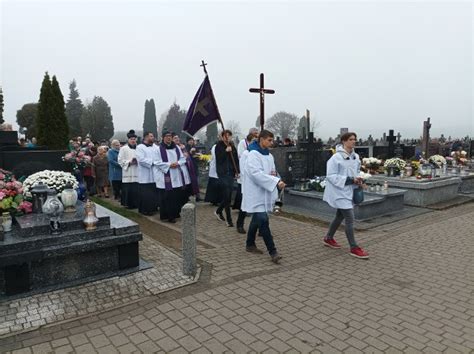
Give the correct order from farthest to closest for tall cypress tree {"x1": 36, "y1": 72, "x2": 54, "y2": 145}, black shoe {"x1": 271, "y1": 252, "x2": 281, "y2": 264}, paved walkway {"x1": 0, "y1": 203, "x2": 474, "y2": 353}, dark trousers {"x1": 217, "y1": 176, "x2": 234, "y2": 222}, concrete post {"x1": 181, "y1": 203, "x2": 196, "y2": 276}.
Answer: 1. tall cypress tree {"x1": 36, "y1": 72, "x2": 54, "y2": 145}
2. dark trousers {"x1": 217, "y1": 176, "x2": 234, "y2": 222}
3. black shoe {"x1": 271, "y1": 252, "x2": 281, "y2": 264}
4. concrete post {"x1": 181, "y1": 203, "x2": 196, "y2": 276}
5. paved walkway {"x1": 0, "y1": 203, "x2": 474, "y2": 353}

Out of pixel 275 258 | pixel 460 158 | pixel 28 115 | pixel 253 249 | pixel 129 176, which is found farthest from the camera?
pixel 28 115

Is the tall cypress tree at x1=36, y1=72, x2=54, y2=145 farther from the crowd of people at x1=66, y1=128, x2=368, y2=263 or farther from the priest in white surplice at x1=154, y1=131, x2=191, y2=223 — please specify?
the priest in white surplice at x1=154, y1=131, x2=191, y2=223

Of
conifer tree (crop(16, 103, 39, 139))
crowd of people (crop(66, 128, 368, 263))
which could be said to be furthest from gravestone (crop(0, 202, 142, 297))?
conifer tree (crop(16, 103, 39, 139))

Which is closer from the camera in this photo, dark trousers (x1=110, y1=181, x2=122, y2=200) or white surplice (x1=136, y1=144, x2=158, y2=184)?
white surplice (x1=136, y1=144, x2=158, y2=184)

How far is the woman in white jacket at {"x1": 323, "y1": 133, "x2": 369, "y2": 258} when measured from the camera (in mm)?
5797

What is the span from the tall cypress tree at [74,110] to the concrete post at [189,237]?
41.2 metres

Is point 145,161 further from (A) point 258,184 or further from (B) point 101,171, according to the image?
(B) point 101,171

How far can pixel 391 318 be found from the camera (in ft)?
12.8

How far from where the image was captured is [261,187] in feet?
18.3

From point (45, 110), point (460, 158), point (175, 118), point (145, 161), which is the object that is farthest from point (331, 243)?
point (175, 118)

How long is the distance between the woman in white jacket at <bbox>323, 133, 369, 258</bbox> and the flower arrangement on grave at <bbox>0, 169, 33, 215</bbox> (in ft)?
14.8

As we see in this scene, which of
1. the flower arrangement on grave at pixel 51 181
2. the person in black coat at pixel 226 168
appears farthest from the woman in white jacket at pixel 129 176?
the flower arrangement on grave at pixel 51 181

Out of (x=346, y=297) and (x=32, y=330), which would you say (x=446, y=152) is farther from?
(x=32, y=330)

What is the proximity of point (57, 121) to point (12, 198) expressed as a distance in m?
9.05
